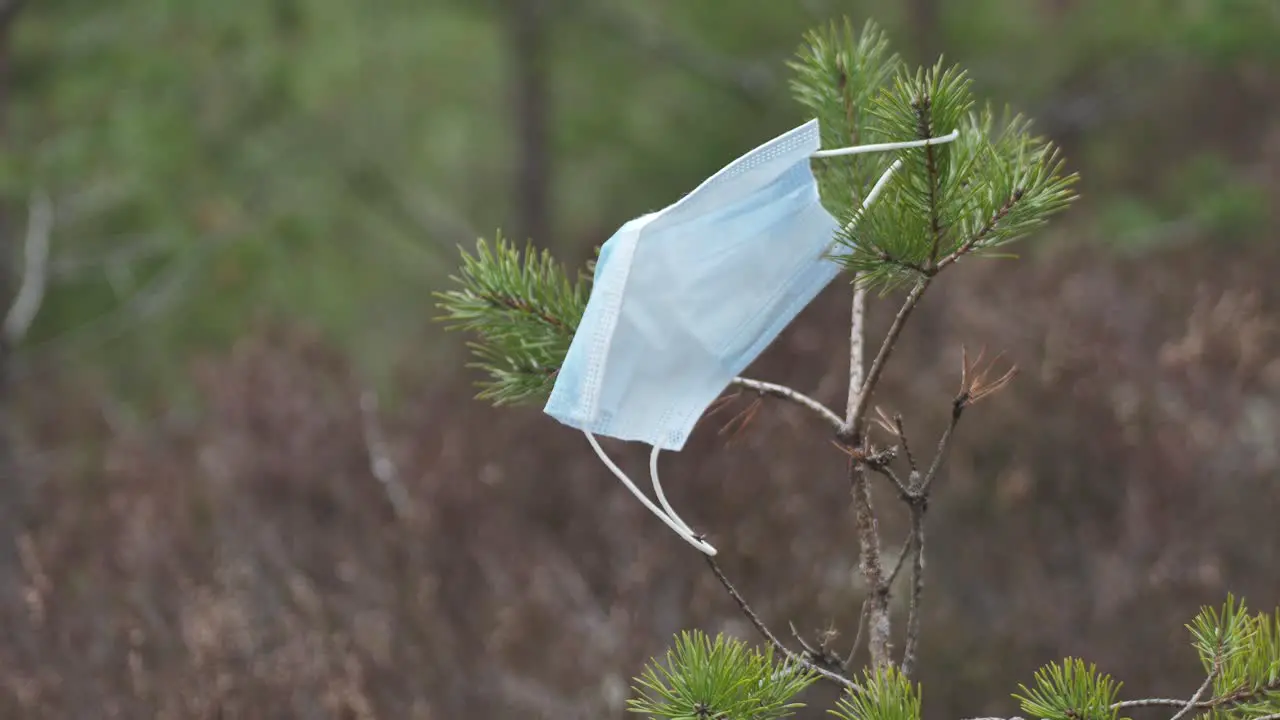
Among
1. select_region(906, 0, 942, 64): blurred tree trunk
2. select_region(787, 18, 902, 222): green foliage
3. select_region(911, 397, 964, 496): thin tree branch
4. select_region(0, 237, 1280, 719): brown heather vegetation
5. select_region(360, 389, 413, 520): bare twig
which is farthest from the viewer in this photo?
select_region(906, 0, 942, 64): blurred tree trunk

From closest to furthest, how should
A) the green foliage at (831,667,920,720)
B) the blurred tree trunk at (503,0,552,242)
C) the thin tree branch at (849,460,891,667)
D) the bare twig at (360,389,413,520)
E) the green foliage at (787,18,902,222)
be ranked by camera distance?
the green foliage at (831,667,920,720), the thin tree branch at (849,460,891,667), the green foliage at (787,18,902,222), the bare twig at (360,389,413,520), the blurred tree trunk at (503,0,552,242)

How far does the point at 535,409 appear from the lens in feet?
17.9

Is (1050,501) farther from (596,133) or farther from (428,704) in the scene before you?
(596,133)

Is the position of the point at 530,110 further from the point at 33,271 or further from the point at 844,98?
the point at 844,98

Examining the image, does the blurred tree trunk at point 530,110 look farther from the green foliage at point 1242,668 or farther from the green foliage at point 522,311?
the green foliage at point 1242,668

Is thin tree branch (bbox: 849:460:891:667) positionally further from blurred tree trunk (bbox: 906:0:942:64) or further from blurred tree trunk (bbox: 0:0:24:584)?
blurred tree trunk (bbox: 906:0:942:64)

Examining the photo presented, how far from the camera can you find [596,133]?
9711 mm

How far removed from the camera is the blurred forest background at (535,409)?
357 cm

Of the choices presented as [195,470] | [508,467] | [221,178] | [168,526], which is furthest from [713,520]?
[221,178]

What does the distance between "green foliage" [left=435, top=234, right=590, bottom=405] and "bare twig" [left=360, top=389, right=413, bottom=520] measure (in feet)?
7.72

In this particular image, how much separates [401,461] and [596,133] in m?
5.29

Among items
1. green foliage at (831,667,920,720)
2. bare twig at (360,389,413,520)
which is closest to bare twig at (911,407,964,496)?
green foliage at (831,667,920,720)

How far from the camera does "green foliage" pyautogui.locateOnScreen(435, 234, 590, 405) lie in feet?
5.86

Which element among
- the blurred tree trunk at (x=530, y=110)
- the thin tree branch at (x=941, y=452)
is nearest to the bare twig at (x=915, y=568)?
the thin tree branch at (x=941, y=452)
